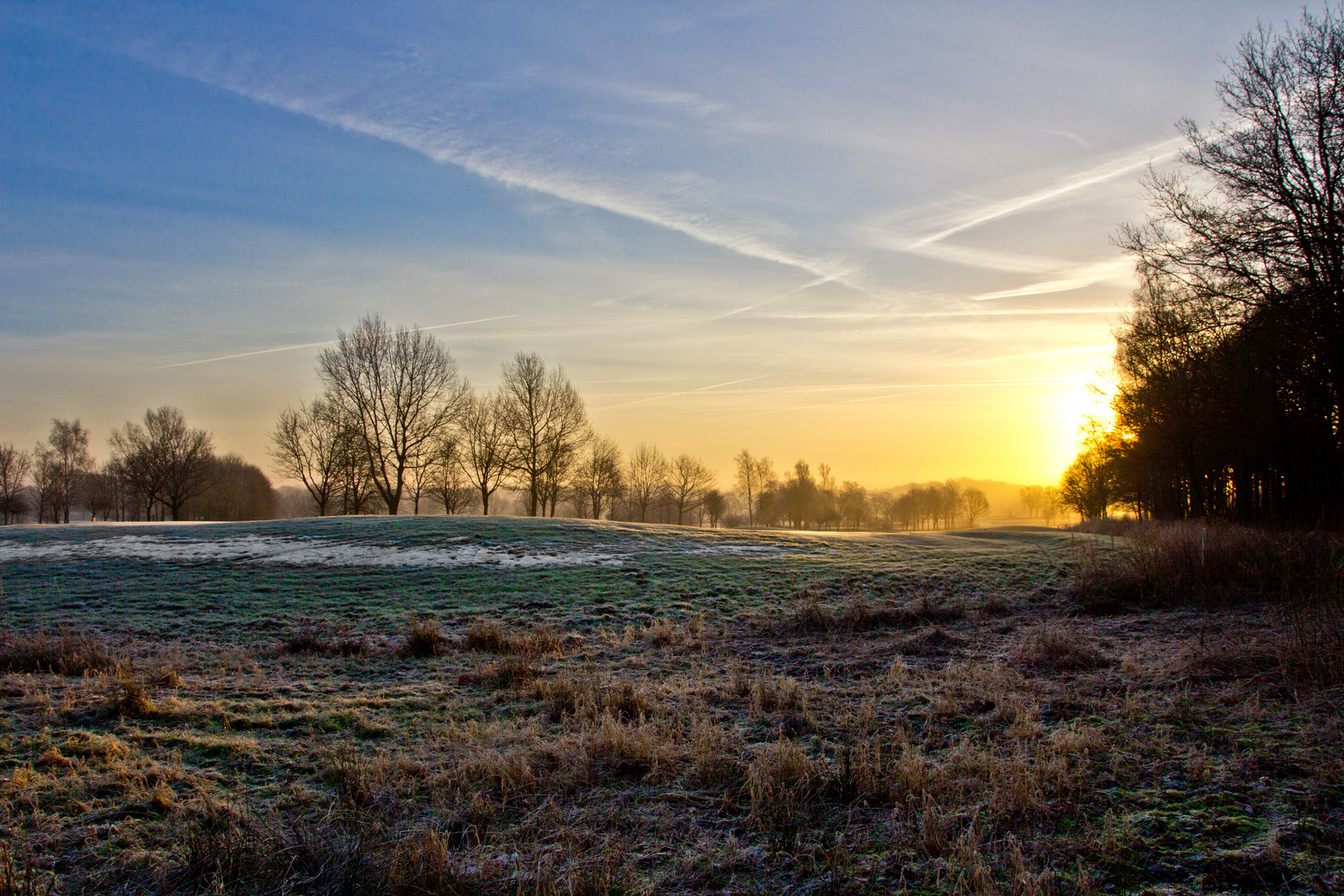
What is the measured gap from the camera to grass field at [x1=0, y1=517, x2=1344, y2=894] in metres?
3.81

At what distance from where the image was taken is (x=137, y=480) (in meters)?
56.7

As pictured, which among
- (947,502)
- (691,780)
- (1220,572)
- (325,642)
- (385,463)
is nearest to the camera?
(691,780)

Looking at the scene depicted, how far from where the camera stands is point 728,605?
15.0 meters

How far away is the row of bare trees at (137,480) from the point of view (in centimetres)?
5784

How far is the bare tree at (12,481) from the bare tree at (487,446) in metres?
55.6

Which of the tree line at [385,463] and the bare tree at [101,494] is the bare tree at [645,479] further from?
the bare tree at [101,494]

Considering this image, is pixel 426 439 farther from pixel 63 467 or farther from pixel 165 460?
pixel 63 467

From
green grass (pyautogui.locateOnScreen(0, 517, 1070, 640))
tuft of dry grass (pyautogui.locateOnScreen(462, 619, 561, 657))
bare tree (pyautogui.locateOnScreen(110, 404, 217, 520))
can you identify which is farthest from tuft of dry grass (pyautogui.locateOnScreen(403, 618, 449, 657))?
bare tree (pyautogui.locateOnScreen(110, 404, 217, 520))

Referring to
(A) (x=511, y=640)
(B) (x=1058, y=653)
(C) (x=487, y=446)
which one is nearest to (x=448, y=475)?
(C) (x=487, y=446)

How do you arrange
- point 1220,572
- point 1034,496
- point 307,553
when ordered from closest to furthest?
point 1220,572 < point 307,553 < point 1034,496

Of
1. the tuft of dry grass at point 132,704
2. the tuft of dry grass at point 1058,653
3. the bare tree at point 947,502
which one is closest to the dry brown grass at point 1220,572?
the tuft of dry grass at point 1058,653

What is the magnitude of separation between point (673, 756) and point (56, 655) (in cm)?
982

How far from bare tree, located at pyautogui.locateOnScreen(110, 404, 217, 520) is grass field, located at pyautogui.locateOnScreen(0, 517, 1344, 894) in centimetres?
5525

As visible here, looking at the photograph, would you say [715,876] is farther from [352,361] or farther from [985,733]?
[352,361]
